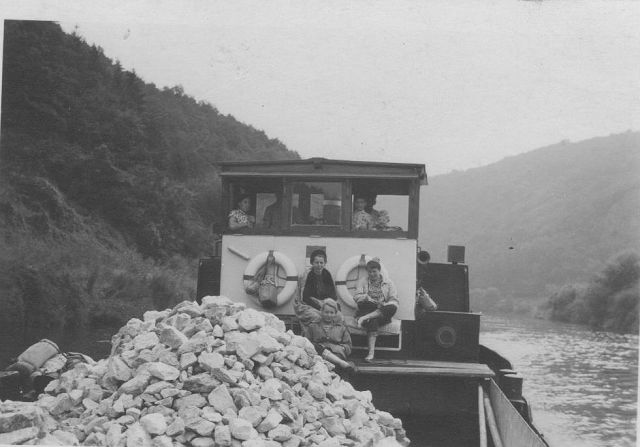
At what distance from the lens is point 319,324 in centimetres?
703

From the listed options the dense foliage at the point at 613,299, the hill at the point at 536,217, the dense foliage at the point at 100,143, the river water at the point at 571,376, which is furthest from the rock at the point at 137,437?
the hill at the point at 536,217

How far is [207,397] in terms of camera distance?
16.9ft

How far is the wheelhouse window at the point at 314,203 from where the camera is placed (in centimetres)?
788

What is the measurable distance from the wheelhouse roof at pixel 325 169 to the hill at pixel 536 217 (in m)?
27.7

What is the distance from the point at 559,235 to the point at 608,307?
2546 centimetres

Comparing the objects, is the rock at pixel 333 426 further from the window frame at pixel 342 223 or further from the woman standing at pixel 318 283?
the window frame at pixel 342 223

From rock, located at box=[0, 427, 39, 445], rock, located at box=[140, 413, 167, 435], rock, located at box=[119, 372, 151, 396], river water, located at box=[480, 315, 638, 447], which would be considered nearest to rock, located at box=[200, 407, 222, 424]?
rock, located at box=[140, 413, 167, 435]

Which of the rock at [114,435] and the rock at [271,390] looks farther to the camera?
the rock at [271,390]

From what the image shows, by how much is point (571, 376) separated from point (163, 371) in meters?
15.5

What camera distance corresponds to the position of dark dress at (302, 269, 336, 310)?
7.51 meters

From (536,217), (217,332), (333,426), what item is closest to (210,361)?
(217,332)

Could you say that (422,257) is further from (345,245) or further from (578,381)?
(578,381)

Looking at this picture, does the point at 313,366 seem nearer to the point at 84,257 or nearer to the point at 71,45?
the point at 84,257

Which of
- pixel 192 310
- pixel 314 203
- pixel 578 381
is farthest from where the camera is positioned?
pixel 578 381
